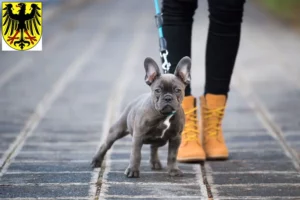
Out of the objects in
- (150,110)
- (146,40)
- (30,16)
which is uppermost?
(30,16)

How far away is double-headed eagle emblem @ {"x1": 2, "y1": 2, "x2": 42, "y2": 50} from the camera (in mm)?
4281

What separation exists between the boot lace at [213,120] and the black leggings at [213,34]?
3.8 inches

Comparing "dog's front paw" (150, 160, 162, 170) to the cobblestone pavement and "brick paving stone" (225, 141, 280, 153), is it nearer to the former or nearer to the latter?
the cobblestone pavement

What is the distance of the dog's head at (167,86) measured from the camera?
367cm

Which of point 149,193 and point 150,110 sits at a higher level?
point 150,110

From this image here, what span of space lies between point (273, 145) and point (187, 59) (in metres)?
1.11

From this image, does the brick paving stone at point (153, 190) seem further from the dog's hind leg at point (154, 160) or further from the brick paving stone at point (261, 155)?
the brick paving stone at point (261, 155)

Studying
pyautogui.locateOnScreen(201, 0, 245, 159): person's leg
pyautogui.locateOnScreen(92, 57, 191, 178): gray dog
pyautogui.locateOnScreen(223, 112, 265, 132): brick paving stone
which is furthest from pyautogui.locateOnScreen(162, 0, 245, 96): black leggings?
pyautogui.locateOnScreen(223, 112, 265, 132): brick paving stone

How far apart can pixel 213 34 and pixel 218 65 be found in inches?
6.3

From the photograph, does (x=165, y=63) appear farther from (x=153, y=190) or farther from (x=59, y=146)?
(x=59, y=146)

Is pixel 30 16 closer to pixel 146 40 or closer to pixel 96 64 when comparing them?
pixel 96 64

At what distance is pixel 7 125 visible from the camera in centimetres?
534

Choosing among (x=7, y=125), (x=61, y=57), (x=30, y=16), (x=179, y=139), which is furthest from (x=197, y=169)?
(x=61, y=57)

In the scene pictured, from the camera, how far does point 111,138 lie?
13.4 feet
